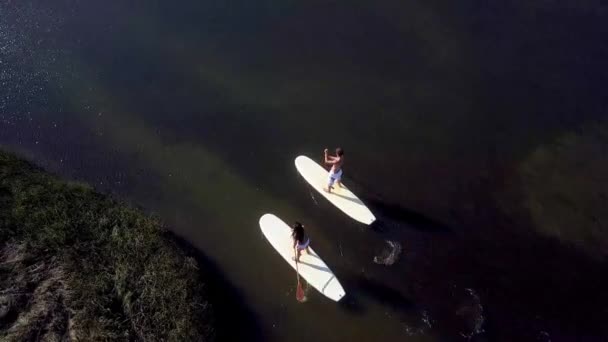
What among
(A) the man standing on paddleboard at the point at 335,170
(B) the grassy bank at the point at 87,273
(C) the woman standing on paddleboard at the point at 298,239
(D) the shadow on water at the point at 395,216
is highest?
(A) the man standing on paddleboard at the point at 335,170

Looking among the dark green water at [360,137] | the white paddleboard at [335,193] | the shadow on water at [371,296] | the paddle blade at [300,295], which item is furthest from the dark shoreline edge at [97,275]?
the white paddleboard at [335,193]

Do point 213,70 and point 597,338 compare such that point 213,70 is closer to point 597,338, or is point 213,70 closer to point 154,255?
point 154,255

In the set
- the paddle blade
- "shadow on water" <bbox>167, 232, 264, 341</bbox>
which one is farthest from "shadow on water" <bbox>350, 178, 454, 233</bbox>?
"shadow on water" <bbox>167, 232, 264, 341</bbox>

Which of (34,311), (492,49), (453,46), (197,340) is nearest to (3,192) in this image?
(34,311)

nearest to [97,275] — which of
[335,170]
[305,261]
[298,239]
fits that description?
[298,239]

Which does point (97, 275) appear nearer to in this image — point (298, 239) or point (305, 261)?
point (298, 239)

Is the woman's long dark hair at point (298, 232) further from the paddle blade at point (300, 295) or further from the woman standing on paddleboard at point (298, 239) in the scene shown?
the paddle blade at point (300, 295)

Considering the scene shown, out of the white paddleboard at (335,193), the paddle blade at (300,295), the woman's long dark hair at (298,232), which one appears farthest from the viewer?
the white paddleboard at (335,193)
